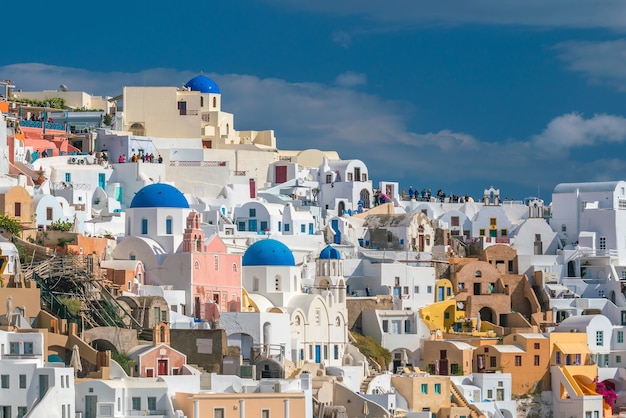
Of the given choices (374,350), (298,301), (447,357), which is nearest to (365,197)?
(374,350)

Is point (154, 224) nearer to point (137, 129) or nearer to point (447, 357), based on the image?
point (447, 357)

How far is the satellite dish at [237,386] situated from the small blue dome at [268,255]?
11.9m

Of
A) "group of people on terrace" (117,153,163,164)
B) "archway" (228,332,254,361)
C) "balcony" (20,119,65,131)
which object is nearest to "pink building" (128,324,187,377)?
"archway" (228,332,254,361)

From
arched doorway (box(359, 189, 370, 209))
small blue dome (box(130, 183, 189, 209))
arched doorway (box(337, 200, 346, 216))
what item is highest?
arched doorway (box(359, 189, 370, 209))

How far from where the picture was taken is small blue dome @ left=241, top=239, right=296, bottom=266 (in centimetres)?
7200

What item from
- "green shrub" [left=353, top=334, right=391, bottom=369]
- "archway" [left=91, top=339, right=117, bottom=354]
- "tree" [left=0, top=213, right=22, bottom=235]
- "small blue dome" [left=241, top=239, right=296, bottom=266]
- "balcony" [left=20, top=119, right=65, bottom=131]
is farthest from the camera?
"balcony" [left=20, top=119, right=65, bottom=131]

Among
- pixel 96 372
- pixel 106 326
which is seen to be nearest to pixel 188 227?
pixel 106 326

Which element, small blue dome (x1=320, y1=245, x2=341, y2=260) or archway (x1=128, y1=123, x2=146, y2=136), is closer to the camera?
small blue dome (x1=320, y1=245, x2=341, y2=260)

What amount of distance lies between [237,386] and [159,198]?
12.3 meters

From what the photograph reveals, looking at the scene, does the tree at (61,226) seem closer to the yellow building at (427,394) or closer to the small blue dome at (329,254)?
the small blue dome at (329,254)

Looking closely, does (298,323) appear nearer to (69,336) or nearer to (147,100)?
(69,336)

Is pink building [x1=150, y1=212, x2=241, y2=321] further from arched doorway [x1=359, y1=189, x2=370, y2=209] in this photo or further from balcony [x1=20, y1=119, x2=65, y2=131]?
arched doorway [x1=359, y1=189, x2=370, y2=209]

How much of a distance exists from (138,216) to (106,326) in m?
9.15

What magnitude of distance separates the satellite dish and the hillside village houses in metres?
0.07
